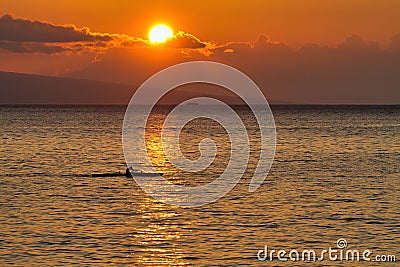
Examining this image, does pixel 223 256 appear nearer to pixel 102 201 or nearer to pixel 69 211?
pixel 69 211

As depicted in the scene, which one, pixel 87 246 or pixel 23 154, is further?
pixel 23 154

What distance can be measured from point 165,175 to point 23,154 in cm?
2918

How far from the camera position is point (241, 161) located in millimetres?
81000

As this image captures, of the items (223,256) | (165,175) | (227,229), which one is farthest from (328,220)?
(165,175)

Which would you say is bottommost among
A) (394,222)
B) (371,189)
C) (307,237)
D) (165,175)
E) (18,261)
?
(18,261)

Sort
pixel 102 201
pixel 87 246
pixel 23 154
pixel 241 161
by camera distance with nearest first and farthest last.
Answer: pixel 87 246
pixel 102 201
pixel 241 161
pixel 23 154

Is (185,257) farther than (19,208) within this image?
No

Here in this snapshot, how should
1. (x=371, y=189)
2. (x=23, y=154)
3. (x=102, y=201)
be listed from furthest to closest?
(x=23, y=154), (x=371, y=189), (x=102, y=201)

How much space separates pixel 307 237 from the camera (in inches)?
1446

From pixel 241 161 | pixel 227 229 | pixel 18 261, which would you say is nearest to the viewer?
pixel 18 261

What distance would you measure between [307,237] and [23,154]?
192 feet

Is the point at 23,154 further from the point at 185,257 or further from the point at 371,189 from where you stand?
the point at 185,257

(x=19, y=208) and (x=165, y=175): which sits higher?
(x=165, y=175)

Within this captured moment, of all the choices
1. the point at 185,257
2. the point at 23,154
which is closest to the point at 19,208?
the point at 185,257
